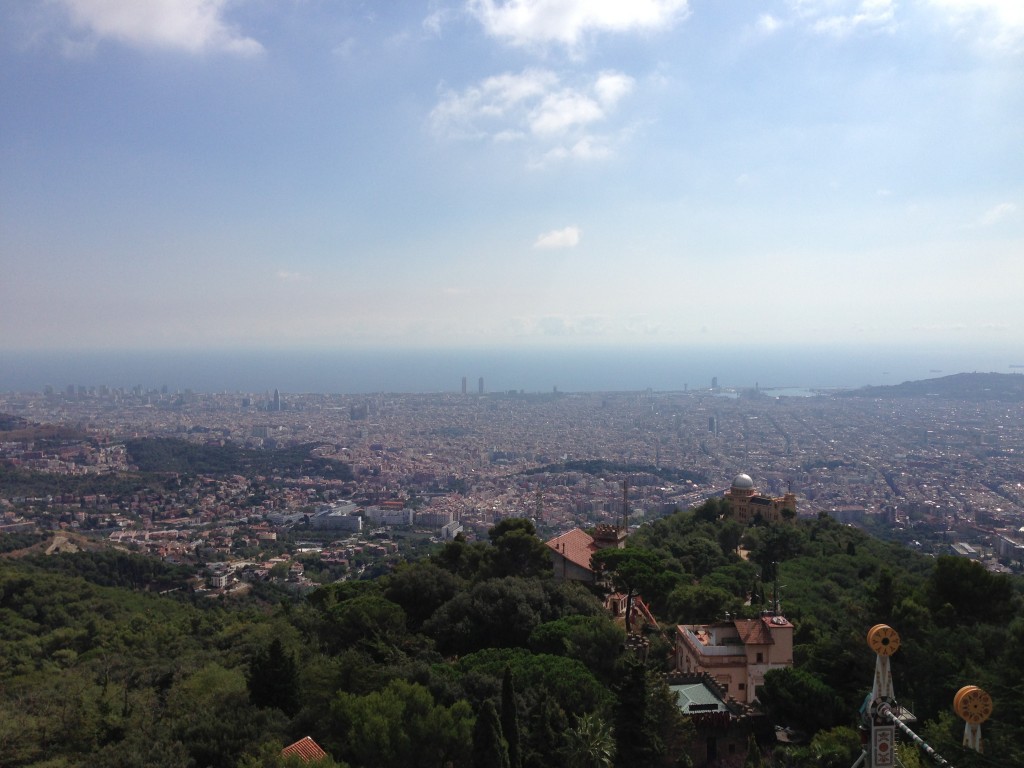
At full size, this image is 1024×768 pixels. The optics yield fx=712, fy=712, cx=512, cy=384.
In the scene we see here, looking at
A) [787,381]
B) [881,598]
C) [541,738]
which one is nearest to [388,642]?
[541,738]

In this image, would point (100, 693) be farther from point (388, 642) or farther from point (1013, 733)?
point (1013, 733)

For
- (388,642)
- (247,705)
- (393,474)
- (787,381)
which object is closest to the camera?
(247,705)

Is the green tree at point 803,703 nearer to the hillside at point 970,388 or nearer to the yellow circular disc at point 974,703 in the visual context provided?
the yellow circular disc at point 974,703

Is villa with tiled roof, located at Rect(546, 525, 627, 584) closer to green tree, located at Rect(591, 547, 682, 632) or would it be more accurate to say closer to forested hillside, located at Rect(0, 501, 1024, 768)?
green tree, located at Rect(591, 547, 682, 632)

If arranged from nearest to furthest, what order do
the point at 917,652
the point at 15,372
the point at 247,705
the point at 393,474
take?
the point at 247,705 < the point at 917,652 < the point at 393,474 < the point at 15,372

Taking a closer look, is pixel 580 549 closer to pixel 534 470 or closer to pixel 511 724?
pixel 511 724

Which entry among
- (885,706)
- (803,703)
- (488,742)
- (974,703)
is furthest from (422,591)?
(974,703)

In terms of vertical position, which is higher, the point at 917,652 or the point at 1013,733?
the point at 1013,733

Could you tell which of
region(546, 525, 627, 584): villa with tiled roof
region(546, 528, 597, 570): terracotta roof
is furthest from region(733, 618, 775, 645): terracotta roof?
region(546, 528, 597, 570): terracotta roof
